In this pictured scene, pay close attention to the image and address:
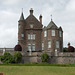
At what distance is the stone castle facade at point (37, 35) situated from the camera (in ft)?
165

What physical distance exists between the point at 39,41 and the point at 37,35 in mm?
1779

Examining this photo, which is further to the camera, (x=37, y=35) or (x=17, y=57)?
(x=37, y=35)

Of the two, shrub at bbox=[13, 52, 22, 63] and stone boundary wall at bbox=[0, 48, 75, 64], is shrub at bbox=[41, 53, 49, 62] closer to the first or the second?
stone boundary wall at bbox=[0, 48, 75, 64]

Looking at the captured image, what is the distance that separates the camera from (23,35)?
53656mm

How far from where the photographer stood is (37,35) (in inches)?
2141

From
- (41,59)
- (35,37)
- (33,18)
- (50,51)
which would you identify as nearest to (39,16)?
(33,18)

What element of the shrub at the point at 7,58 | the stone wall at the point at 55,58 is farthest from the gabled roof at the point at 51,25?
the shrub at the point at 7,58

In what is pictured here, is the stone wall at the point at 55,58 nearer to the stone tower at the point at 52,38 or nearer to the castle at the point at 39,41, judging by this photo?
the castle at the point at 39,41

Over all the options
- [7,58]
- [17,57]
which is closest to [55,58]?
[17,57]

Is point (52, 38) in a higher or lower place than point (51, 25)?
lower

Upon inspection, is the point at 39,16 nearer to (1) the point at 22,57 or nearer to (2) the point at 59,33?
(2) the point at 59,33

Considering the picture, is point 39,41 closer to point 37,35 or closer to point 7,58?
point 37,35
